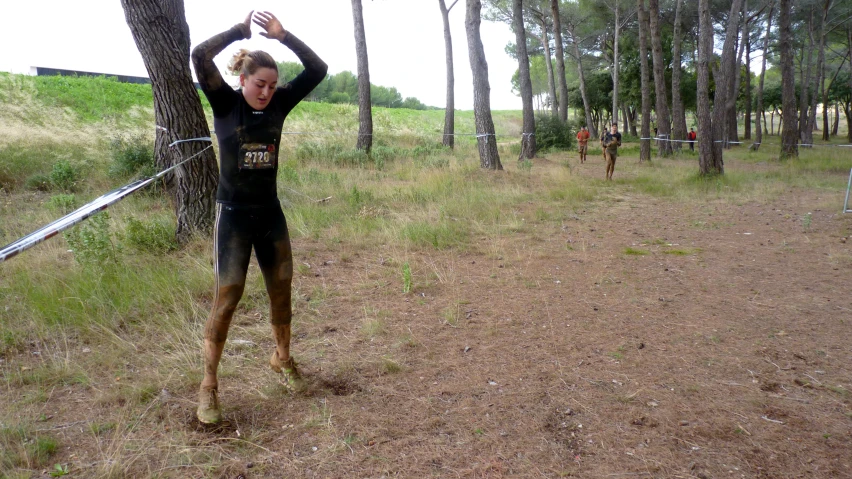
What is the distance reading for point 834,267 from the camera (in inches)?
237

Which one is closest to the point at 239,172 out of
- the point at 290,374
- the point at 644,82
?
the point at 290,374

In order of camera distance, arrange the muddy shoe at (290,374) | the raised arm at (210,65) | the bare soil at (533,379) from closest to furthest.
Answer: the bare soil at (533,379), the raised arm at (210,65), the muddy shoe at (290,374)

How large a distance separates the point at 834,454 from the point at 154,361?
3988 millimetres

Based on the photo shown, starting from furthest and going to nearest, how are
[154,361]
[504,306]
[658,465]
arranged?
[504,306] < [154,361] < [658,465]

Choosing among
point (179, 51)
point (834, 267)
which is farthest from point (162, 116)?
point (834, 267)

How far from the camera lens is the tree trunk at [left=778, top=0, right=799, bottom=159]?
18.0 m

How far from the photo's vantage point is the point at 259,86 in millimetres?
2967

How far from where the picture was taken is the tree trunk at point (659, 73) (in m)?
18.6

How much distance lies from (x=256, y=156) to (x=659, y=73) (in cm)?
2043

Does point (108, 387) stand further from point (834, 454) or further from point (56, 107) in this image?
point (56, 107)

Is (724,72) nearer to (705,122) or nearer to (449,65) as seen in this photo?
(705,122)

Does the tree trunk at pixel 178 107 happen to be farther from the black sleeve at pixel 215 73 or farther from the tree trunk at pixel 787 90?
the tree trunk at pixel 787 90

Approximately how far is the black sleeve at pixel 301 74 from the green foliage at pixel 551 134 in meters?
23.5

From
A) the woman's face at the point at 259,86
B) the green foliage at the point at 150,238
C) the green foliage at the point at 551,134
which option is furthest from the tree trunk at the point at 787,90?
the woman's face at the point at 259,86
